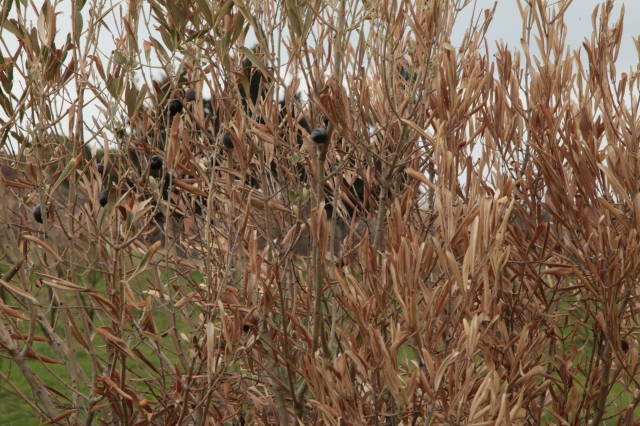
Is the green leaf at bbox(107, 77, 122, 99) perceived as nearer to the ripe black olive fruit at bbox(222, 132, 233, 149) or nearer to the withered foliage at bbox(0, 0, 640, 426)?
the withered foliage at bbox(0, 0, 640, 426)

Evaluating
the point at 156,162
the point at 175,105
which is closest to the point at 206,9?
the point at 175,105

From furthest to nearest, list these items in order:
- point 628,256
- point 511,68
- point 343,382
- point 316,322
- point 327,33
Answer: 1. point 511,68
2. point 327,33
3. point 316,322
4. point 628,256
5. point 343,382

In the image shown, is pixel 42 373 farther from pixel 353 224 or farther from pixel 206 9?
pixel 206 9

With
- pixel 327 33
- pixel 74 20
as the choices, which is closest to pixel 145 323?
pixel 74 20

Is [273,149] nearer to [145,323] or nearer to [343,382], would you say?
[145,323]

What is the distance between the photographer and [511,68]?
286 centimetres


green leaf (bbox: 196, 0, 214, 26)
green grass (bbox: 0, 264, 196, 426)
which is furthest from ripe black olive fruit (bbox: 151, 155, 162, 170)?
green grass (bbox: 0, 264, 196, 426)

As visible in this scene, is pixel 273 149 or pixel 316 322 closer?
pixel 316 322

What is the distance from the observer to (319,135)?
206 cm

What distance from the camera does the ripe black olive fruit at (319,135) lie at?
81.0 inches

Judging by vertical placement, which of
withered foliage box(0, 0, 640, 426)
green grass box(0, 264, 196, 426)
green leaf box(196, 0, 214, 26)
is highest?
green leaf box(196, 0, 214, 26)

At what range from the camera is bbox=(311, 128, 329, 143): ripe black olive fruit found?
2057 mm

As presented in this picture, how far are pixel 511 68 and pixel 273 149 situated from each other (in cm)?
108

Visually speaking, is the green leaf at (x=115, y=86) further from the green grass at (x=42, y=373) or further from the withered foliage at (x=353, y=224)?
the green grass at (x=42, y=373)
